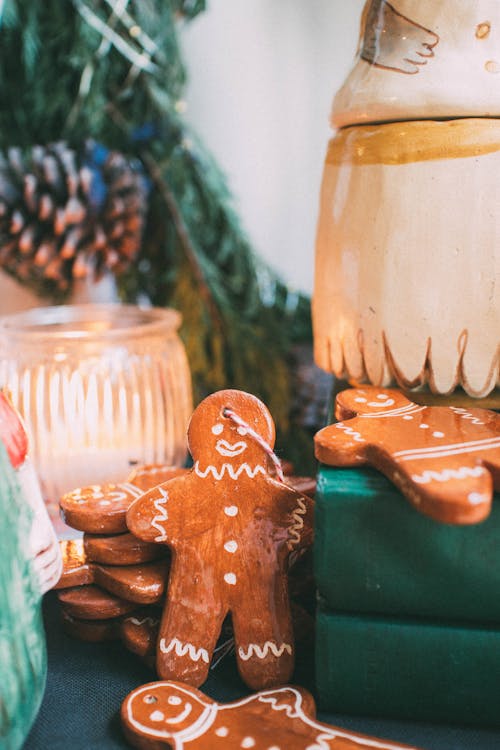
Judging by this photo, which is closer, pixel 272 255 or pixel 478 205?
pixel 478 205

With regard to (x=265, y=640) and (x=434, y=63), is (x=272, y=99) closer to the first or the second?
(x=434, y=63)

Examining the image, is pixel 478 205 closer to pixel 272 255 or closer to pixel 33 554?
pixel 33 554

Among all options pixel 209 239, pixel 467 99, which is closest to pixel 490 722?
pixel 467 99

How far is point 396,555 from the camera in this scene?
1.18 ft

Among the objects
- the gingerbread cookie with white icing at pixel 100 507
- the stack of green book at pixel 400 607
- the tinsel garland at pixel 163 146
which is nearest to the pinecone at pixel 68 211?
the tinsel garland at pixel 163 146

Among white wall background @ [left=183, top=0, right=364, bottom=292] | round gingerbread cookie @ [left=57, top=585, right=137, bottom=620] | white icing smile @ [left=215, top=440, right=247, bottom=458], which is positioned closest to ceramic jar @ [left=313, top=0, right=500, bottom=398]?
white icing smile @ [left=215, top=440, right=247, bottom=458]

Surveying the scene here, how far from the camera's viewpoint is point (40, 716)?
0.39 meters

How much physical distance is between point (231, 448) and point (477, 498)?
0.49 ft

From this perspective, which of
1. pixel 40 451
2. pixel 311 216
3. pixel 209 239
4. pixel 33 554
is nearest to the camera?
pixel 33 554

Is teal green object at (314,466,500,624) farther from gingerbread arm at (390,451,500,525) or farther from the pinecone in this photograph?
the pinecone

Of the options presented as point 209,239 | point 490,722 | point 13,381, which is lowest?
point 490,722

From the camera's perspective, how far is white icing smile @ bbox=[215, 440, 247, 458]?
409 mm

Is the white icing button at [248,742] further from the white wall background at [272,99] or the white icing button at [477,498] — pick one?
the white wall background at [272,99]

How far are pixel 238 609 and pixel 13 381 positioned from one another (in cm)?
29
